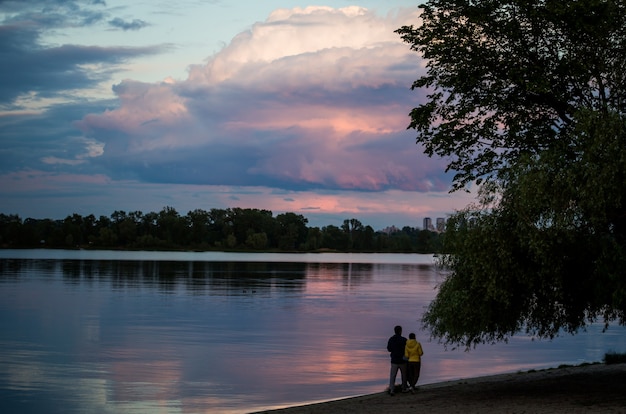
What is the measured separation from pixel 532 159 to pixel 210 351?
28.8 m

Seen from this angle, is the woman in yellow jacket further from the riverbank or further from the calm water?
the calm water

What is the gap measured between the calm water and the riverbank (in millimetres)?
4023

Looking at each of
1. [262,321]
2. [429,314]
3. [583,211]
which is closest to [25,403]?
[429,314]

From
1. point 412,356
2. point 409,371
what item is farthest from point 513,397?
point 409,371

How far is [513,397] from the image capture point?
27922mm

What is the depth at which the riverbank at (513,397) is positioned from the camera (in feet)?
82.3

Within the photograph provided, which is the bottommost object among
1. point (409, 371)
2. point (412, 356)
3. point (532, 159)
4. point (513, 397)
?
point (513, 397)

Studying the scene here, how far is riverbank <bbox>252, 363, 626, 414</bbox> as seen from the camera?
25.1m

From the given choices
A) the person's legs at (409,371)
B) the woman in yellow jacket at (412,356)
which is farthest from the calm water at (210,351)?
the person's legs at (409,371)

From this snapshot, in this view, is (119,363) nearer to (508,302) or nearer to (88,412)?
(88,412)

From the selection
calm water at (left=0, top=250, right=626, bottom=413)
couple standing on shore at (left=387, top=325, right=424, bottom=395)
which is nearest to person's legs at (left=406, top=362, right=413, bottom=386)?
couple standing on shore at (left=387, top=325, right=424, bottom=395)

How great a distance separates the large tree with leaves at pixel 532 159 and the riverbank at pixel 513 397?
2213 millimetres

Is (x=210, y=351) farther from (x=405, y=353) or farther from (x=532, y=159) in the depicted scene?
(x=532, y=159)

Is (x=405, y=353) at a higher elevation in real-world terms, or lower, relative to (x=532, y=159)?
lower
